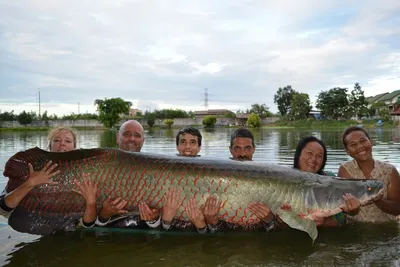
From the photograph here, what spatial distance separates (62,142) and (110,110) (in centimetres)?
8290

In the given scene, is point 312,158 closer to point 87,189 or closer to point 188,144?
point 188,144

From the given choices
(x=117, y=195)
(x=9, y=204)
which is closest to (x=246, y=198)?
(x=117, y=195)

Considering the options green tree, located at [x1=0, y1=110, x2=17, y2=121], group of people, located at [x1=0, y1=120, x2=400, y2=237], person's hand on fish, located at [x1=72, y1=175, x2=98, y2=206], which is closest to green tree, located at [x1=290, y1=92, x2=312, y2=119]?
green tree, located at [x1=0, y1=110, x2=17, y2=121]

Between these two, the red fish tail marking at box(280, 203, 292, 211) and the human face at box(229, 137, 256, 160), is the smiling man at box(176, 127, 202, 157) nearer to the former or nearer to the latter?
the human face at box(229, 137, 256, 160)

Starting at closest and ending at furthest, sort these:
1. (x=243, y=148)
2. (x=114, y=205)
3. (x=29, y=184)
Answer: (x=29, y=184), (x=114, y=205), (x=243, y=148)

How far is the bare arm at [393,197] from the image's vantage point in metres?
5.01

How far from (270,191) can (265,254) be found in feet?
3.22

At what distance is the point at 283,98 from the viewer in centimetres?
9925

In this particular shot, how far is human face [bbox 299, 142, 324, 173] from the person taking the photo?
506cm

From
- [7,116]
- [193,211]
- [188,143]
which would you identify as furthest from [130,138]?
[7,116]

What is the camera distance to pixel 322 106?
74125 millimetres

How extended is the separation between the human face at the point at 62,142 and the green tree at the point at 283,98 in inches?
3831

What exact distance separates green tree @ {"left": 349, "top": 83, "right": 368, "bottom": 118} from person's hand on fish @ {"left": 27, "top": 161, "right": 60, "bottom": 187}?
242 feet

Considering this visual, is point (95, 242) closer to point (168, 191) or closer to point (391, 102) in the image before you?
point (168, 191)
